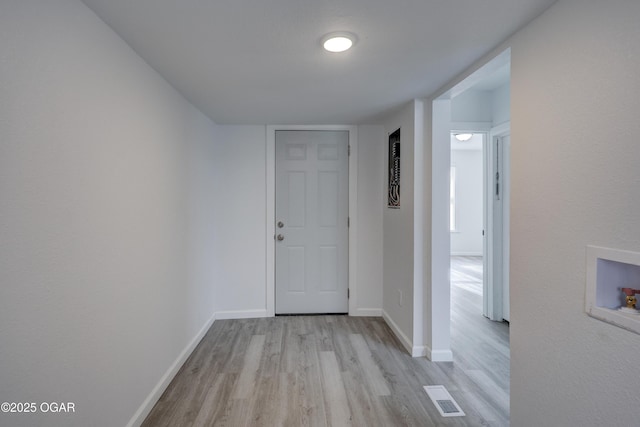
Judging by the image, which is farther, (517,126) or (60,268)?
(517,126)

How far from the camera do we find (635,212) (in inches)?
40.2

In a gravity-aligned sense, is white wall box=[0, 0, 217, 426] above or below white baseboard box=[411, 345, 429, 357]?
above

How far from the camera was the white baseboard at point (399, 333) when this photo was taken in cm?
275

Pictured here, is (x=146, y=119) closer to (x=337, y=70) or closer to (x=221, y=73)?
(x=221, y=73)

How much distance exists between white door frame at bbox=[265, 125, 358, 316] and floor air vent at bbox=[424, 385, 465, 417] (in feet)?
4.88

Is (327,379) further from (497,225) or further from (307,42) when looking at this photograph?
(497,225)

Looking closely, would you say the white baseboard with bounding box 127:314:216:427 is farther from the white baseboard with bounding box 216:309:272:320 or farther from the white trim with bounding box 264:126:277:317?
the white trim with bounding box 264:126:277:317

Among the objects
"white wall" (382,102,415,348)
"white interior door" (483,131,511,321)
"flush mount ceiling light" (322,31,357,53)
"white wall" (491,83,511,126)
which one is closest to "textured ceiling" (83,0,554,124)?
"flush mount ceiling light" (322,31,357,53)

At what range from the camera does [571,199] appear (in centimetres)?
125

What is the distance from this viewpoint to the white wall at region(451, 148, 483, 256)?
7.92 metres

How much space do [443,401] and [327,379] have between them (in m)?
0.81

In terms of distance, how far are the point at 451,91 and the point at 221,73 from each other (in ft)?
5.44

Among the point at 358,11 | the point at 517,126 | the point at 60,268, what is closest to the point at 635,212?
the point at 517,126

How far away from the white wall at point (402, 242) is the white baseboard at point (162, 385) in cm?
192
